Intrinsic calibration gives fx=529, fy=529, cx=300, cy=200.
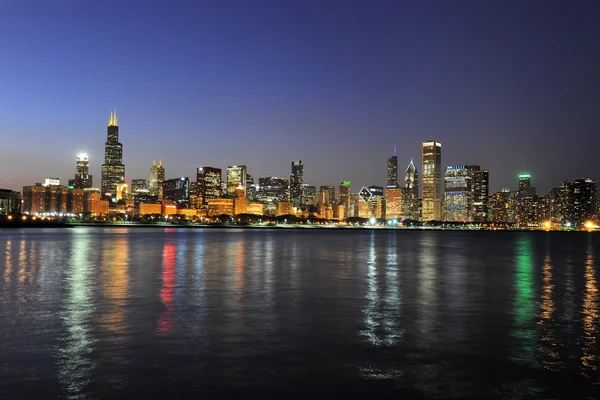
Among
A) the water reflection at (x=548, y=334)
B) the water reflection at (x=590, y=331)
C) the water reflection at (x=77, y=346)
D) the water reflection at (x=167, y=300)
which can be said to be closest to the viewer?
the water reflection at (x=77, y=346)

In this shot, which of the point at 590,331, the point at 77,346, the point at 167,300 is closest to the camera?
the point at 77,346

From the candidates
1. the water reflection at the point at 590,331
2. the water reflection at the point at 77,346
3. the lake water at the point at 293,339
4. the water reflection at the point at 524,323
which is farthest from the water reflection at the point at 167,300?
the water reflection at the point at 590,331

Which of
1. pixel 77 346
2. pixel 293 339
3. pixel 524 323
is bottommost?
pixel 524 323

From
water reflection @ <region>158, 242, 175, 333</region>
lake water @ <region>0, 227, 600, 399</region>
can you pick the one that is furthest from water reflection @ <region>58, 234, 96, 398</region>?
water reflection @ <region>158, 242, 175, 333</region>

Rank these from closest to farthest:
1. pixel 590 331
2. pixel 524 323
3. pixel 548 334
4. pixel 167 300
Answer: pixel 548 334 → pixel 590 331 → pixel 524 323 → pixel 167 300

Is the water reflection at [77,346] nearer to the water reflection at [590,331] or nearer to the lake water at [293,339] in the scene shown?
the lake water at [293,339]

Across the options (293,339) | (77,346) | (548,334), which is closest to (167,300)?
(77,346)

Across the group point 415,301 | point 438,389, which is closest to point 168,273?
point 415,301

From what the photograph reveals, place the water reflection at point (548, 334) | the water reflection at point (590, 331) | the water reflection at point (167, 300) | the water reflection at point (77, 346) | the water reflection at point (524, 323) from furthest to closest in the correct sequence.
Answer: the water reflection at point (167, 300)
the water reflection at point (524, 323)
the water reflection at point (548, 334)
the water reflection at point (590, 331)
the water reflection at point (77, 346)

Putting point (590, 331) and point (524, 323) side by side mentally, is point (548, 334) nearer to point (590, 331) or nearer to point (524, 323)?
point (590, 331)

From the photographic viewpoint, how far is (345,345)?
53.1 feet

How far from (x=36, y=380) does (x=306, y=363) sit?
257 inches

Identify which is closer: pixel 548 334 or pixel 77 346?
pixel 77 346

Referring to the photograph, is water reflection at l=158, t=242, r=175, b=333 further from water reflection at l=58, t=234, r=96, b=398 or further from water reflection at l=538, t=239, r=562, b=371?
water reflection at l=538, t=239, r=562, b=371
